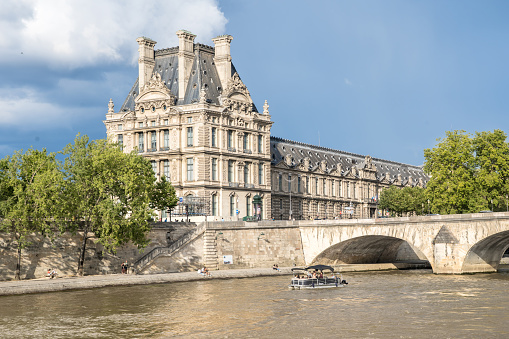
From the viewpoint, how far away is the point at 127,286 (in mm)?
77375

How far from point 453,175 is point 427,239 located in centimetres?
2181

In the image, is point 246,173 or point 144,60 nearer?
point 246,173

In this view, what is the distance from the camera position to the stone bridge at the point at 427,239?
85.8 metres

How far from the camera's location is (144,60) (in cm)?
12244

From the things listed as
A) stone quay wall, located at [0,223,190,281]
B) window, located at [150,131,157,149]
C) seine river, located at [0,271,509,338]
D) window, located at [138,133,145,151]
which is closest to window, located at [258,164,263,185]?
window, located at [150,131,157,149]

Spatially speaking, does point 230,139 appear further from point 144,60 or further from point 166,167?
point 144,60

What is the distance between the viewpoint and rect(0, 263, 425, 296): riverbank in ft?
232

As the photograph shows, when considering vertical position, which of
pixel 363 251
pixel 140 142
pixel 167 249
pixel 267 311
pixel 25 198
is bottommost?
pixel 267 311

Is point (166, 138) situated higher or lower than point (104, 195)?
higher

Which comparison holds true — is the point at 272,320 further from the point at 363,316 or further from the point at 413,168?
the point at 413,168

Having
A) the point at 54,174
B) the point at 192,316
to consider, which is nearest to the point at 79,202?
the point at 54,174

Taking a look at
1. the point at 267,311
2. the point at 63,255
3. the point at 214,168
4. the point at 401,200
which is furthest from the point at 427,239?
the point at 401,200

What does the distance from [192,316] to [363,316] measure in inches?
491

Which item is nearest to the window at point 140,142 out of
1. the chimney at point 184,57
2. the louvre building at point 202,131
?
the louvre building at point 202,131
